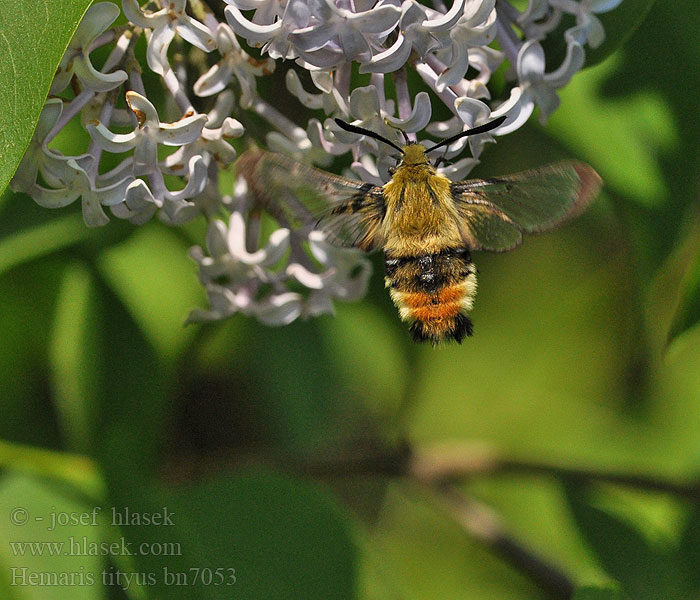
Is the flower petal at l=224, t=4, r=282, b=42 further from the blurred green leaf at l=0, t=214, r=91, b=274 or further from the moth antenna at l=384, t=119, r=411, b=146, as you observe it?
the blurred green leaf at l=0, t=214, r=91, b=274

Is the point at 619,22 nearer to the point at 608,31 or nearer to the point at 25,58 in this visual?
the point at 608,31

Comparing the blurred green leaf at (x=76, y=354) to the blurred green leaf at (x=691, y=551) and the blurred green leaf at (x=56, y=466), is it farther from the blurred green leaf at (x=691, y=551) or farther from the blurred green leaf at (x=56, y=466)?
the blurred green leaf at (x=691, y=551)

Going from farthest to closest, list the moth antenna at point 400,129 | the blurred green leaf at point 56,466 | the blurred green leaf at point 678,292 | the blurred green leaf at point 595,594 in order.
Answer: the blurred green leaf at point 56,466 < the blurred green leaf at point 595,594 < the blurred green leaf at point 678,292 < the moth antenna at point 400,129

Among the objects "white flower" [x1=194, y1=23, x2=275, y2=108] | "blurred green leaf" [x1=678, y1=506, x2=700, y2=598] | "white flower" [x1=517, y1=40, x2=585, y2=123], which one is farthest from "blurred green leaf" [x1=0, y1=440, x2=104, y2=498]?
"blurred green leaf" [x1=678, y1=506, x2=700, y2=598]

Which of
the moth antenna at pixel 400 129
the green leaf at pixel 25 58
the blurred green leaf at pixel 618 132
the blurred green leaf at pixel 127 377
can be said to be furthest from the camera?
the blurred green leaf at pixel 127 377

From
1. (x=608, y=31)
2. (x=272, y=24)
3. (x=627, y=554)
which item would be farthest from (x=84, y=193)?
(x=627, y=554)

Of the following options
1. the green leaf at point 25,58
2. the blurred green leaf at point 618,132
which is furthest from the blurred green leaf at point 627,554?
the green leaf at point 25,58
